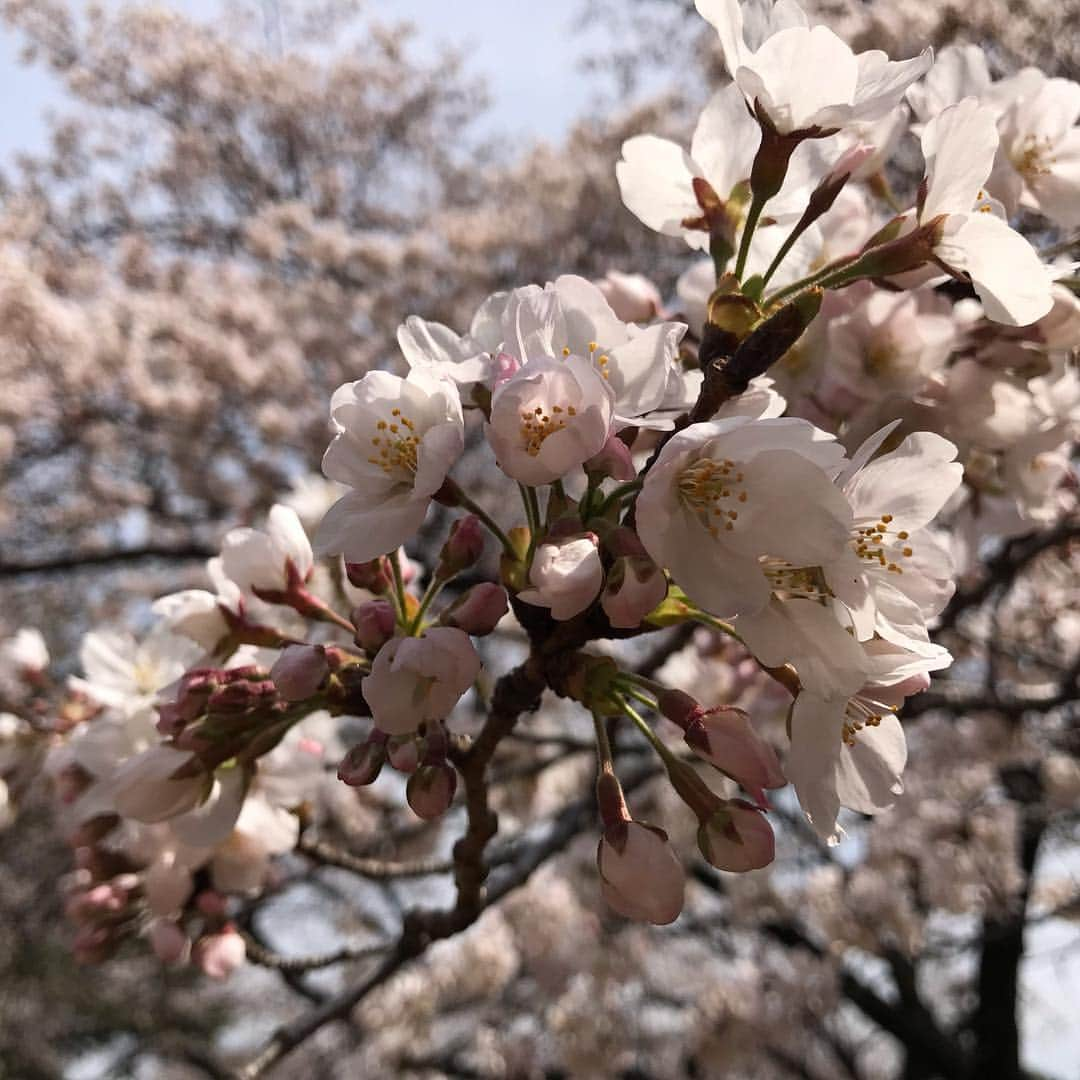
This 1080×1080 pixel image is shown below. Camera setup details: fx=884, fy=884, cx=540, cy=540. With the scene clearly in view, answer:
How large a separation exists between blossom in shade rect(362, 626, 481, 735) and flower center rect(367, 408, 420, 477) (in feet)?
0.51

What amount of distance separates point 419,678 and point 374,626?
103 millimetres

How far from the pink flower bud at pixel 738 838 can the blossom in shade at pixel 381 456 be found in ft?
1.24

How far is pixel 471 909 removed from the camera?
1.21 meters

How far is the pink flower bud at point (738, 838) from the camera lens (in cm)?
77

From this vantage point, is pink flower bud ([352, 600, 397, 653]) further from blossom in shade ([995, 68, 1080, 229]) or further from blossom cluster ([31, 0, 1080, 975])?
blossom in shade ([995, 68, 1080, 229])

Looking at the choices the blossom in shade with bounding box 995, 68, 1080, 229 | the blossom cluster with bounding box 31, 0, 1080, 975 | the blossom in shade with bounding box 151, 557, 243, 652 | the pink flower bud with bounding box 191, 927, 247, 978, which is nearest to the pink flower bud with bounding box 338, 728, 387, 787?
the blossom cluster with bounding box 31, 0, 1080, 975

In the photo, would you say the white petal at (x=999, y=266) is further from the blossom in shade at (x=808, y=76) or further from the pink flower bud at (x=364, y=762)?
the pink flower bud at (x=364, y=762)

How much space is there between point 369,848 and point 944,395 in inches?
149

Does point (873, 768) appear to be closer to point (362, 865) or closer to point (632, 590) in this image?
point (632, 590)

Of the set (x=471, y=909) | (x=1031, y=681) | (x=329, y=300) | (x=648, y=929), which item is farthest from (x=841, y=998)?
(x=329, y=300)

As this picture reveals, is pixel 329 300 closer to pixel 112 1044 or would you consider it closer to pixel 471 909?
pixel 471 909

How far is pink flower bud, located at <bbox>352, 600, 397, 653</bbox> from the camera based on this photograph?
0.87 meters

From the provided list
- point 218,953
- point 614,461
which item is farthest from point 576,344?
point 218,953

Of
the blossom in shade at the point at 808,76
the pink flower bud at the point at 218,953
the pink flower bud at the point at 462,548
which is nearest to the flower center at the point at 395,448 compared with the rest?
the pink flower bud at the point at 462,548
